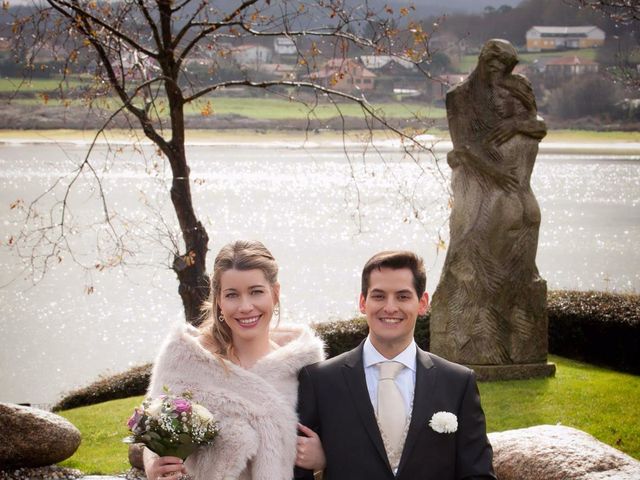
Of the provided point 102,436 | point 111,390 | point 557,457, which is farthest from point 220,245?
point 557,457

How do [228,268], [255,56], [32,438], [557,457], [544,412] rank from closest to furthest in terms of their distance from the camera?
1. [228,268]
2. [557,457]
3. [32,438]
4. [544,412]
5. [255,56]

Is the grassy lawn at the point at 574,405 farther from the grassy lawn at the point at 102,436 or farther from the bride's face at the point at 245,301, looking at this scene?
the bride's face at the point at 245,301

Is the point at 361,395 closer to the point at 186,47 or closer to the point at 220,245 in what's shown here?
the point at 186,47

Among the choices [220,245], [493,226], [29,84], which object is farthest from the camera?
[220,245]

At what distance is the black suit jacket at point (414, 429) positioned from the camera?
3654 mm

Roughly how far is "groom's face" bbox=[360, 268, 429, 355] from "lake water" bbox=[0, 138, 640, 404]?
1.03 metres

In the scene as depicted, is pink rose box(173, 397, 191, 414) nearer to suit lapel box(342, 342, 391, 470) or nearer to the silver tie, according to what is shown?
suit lapel box(342, 342, 391, 470)

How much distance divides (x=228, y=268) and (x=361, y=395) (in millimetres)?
732

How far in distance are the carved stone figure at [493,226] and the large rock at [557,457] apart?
348cm

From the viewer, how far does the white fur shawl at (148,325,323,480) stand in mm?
A: 3781

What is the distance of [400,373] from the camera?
12.4 ft

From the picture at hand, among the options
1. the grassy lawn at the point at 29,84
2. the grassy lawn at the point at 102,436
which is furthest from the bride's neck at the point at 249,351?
the grassy lawn at the point at 29,84

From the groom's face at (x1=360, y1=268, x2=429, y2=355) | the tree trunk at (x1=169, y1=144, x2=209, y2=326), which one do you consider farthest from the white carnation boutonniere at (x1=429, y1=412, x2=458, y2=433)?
the tree trunk at (x1=169, y1=144, x2=209, y2=326)

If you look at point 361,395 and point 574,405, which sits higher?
point 361,395
